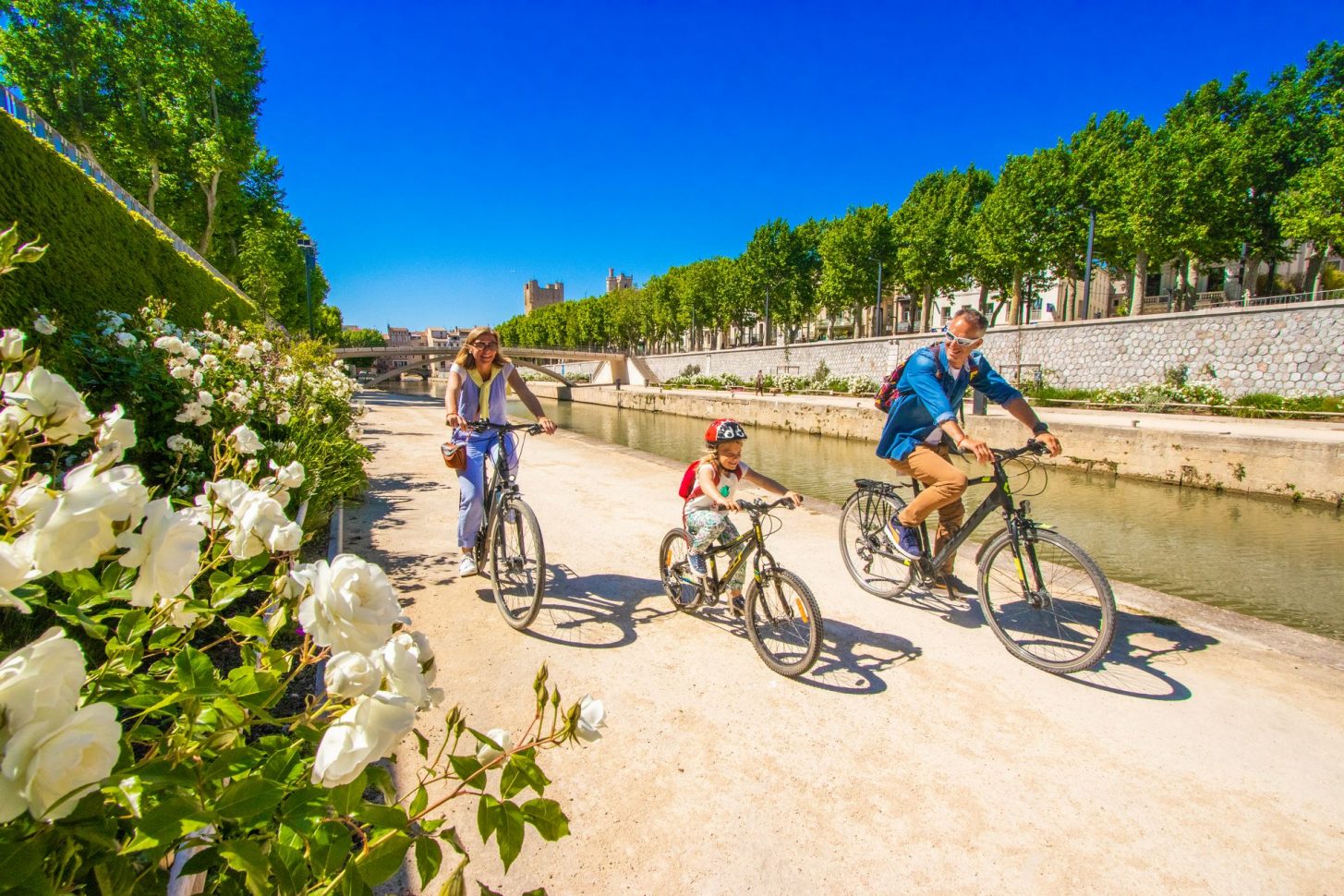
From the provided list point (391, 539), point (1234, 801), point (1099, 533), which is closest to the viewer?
point (1234, 801)

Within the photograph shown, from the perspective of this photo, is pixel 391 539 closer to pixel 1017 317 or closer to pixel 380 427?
pixel 380 427

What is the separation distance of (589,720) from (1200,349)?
84.7 feet

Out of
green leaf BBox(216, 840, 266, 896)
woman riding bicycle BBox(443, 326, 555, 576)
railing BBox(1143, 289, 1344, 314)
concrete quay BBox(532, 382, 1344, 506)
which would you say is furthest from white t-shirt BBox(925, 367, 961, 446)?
railing BBox(1143, 289, 1344, 314)

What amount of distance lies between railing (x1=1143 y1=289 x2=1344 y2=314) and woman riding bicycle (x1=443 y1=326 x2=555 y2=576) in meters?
39.4

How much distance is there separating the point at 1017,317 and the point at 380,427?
38.9 m

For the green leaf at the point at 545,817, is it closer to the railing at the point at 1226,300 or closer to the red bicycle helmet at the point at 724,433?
the red bicycle helmet at the point at 724,433

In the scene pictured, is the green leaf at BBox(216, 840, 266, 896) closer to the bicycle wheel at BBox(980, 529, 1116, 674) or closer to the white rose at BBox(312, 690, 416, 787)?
the white rose at BBox(312, 690, 416, 787)

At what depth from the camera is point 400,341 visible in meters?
195

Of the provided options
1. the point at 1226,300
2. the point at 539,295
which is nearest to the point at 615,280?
the point at 539,295

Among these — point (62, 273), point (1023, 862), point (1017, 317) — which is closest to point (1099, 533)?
point (1023, 862)

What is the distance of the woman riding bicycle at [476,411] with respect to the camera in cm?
450

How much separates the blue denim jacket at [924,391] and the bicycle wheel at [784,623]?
136 cm

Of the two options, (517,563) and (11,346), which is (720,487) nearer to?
(517,563)

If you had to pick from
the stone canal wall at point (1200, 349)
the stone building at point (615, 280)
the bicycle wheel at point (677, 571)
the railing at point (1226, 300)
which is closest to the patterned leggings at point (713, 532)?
the bicycle wheel at point (677, 571)
